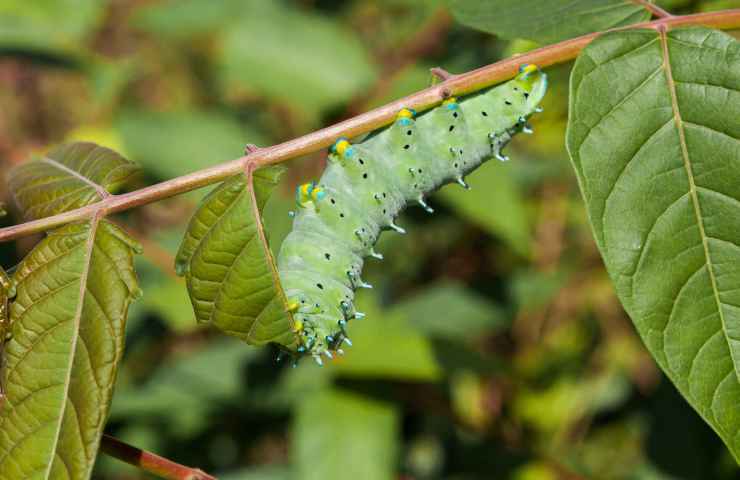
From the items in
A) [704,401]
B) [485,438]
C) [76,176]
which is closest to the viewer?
[704,401]

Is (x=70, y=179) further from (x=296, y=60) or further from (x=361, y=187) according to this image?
(x=296, y=60)

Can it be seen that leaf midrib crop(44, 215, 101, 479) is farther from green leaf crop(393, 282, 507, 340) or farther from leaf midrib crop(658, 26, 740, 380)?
green leaf crop(393, 282, 507, 340)

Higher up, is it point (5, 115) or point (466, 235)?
point (5, 115)

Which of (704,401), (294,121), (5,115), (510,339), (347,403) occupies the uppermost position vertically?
(5,115)

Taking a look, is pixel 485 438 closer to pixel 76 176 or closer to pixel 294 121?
pixel 294 121

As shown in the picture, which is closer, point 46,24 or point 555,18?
point 555,18

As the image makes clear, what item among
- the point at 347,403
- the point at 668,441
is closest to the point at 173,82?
the point at 347,403

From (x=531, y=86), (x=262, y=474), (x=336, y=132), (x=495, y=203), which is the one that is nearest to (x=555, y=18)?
(x=531, y=86)

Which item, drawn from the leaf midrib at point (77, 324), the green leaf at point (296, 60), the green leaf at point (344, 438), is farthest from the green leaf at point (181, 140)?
the leaf midrib at point (77, 324)

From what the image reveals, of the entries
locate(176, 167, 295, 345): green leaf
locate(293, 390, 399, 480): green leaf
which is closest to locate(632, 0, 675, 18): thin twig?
locate(176, 167, 295, 345): green leaf
